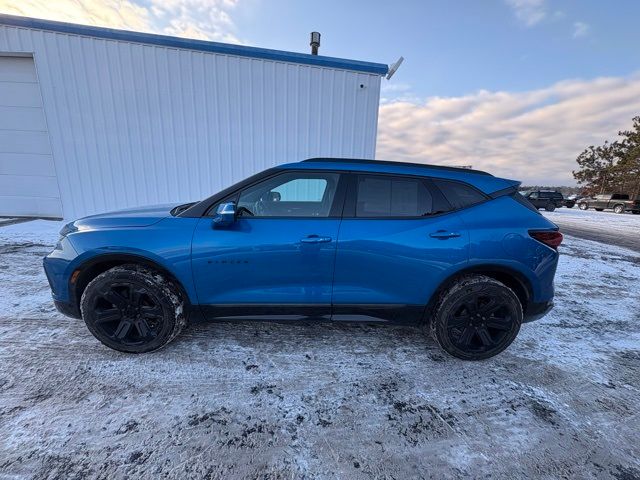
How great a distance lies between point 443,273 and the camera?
2.33m

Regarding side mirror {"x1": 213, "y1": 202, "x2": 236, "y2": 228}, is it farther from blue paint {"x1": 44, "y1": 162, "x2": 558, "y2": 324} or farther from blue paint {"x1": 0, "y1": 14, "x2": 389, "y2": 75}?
blue paint {"x1": 0, "y1": 14, "x2": 389, "y2": 75}

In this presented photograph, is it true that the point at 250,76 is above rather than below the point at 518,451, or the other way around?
above

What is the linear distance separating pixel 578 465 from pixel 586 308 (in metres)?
2.80

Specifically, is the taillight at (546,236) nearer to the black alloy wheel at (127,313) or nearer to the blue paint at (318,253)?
the blue paint at (318,253)

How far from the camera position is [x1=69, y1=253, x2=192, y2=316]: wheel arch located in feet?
7.55

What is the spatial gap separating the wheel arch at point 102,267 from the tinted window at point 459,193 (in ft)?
7.59

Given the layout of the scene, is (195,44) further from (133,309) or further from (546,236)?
(546,236)

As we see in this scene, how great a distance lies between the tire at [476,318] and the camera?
2.36 meters

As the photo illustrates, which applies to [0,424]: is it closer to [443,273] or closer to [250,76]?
[443,273]

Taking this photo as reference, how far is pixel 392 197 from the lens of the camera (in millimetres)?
2408

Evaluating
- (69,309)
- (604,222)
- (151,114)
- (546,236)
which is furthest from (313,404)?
(604,222)

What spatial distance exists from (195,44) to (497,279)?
26.7ft

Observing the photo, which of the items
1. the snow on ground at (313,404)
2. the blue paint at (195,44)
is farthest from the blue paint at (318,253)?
the blue paint at (195,44)

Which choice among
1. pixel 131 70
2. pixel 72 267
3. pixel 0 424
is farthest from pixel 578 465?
pixel 131 70
